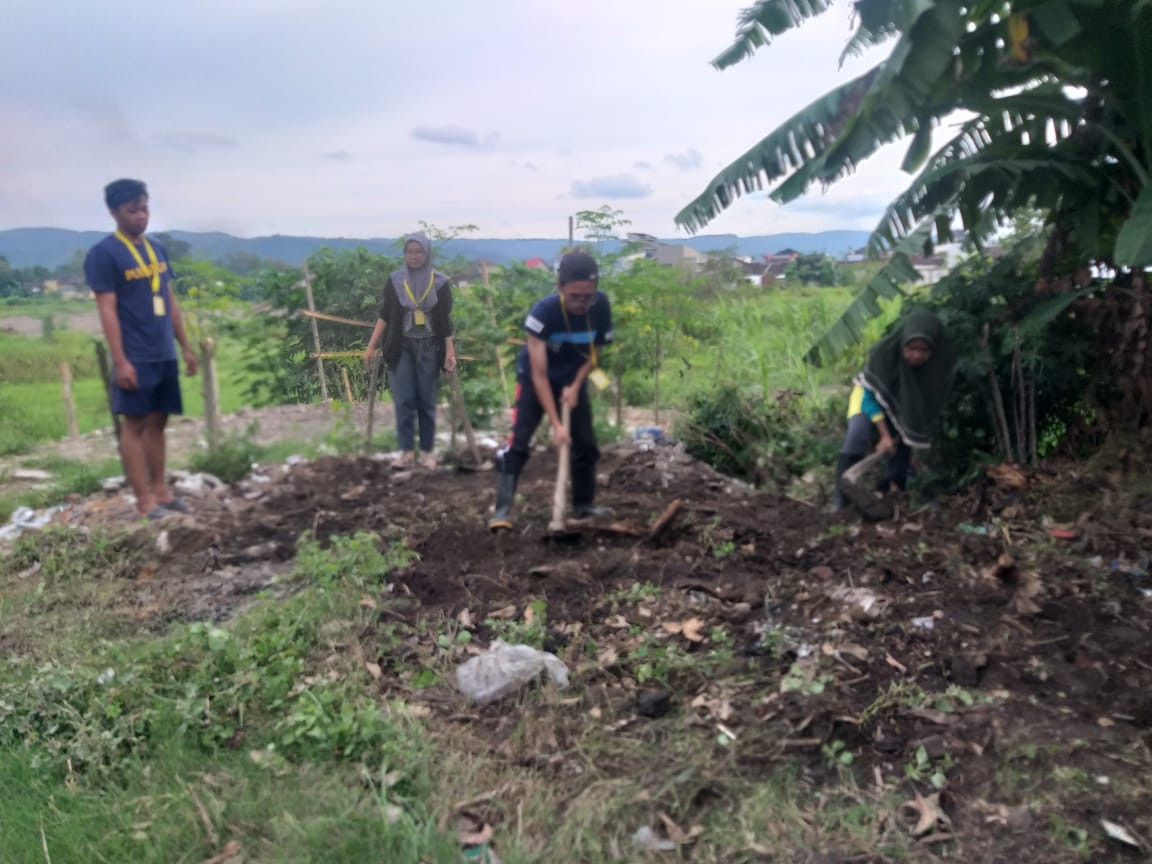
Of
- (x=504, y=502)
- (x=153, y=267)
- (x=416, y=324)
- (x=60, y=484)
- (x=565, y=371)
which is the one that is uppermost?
(x=153, y=267)

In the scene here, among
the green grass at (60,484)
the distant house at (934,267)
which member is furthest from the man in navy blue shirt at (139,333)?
the distant house at (934,267)

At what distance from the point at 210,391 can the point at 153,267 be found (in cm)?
105

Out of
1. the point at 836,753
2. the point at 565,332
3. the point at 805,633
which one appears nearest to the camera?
the point at 836,753

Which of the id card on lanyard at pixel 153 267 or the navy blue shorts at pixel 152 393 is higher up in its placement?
the id card on lanyard at pixel 153 267

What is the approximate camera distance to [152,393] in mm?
5340

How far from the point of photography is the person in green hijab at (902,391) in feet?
18.1

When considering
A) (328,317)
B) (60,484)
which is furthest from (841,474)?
(60,484)

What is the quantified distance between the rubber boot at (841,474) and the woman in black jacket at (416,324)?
2.59m

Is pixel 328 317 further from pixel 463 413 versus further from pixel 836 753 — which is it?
pixel 836 753

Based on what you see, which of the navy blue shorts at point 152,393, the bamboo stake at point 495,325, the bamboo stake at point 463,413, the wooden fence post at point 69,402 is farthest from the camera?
the wooden fence post at point 69,402

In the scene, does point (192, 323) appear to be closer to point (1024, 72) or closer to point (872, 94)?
point (872, 94)

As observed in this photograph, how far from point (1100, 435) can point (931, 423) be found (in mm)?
974

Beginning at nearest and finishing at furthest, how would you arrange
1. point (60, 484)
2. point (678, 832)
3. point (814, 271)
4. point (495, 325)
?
point (678, 832) < point (60, 484) < point (495, 325) < point (814, 271)

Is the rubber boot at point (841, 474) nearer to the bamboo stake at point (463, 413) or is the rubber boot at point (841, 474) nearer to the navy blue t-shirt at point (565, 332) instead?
the navy blue t-shirt at point (565, 332)
